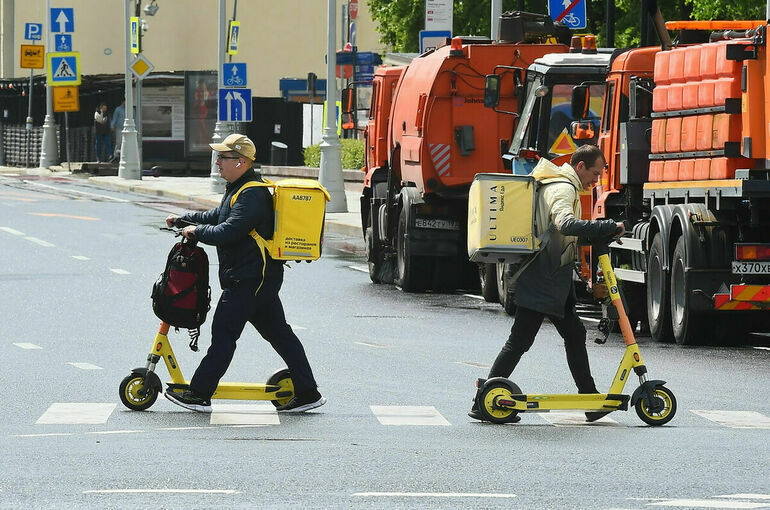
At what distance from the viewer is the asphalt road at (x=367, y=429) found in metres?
8.20

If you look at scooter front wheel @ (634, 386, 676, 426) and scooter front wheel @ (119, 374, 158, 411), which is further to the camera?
scooter front wheel @ (119, 374, 158, 411)

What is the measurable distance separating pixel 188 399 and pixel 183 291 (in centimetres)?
66

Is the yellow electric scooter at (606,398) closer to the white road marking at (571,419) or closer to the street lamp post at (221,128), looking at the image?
the white road marking at (571,419)

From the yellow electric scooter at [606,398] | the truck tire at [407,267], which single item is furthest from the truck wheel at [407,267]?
the yellow electric scooter at [606,398]

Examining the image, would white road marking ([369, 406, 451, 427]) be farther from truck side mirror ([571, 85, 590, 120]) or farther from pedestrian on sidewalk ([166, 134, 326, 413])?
truck side mirror ([571, 85, 590, 120])

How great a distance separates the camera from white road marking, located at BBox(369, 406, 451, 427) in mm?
10797

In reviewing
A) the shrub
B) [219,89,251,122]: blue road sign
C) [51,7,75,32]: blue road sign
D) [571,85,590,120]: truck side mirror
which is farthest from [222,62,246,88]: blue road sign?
[571,85,590,120]: truck side mirror

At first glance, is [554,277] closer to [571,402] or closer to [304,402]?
[571,402]

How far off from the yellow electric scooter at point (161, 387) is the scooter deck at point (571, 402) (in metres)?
1.59

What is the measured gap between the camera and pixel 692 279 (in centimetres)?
1506

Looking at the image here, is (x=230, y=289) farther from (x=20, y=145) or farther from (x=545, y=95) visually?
(x=20, y=145)

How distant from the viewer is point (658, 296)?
16.1m

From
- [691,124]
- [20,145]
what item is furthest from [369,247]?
Result: [20,145]

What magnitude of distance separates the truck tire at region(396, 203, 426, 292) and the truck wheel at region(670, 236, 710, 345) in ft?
18.9
